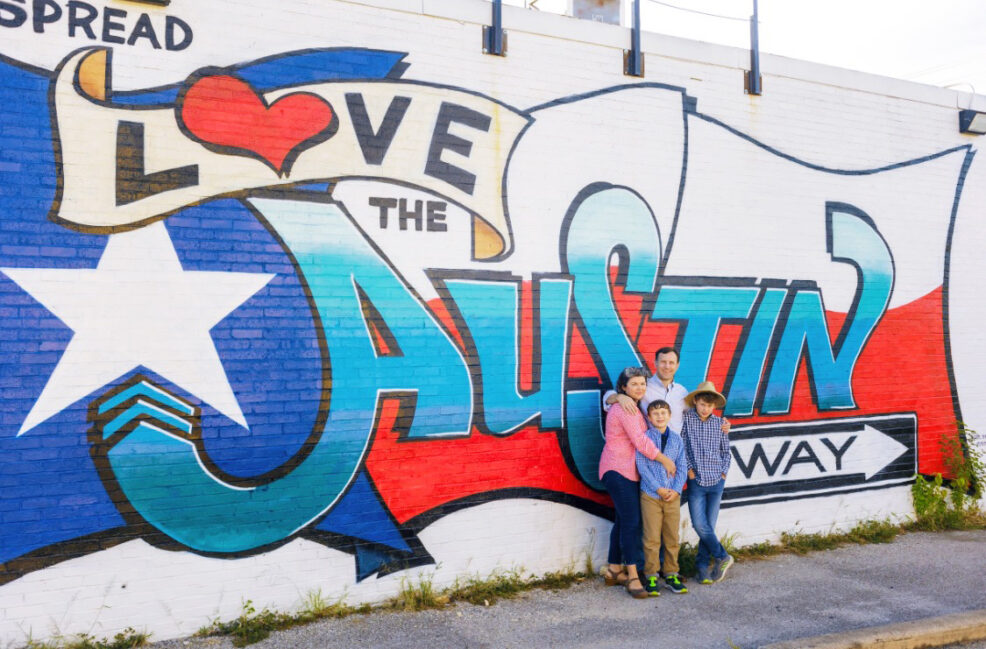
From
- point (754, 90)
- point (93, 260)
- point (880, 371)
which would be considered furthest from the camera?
point (880, 371)

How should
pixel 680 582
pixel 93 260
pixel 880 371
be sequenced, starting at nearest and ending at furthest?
pixel 93 260 < pixel 680 582 < pixel 880 371

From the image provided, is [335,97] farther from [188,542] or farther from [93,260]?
[188,542]

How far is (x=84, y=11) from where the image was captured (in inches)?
198

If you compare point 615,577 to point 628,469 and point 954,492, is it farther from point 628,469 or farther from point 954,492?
point 954,492

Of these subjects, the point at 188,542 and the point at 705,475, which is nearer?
the point at 188,542

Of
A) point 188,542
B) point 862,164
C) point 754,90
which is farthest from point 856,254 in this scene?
point 188,542

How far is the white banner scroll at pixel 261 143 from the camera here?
5.00 m

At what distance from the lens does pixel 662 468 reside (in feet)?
19.5

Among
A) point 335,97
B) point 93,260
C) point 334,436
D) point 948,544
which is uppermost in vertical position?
point 335,97

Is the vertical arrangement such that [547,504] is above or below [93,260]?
below

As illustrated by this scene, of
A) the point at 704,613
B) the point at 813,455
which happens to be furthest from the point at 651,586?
the point at 813,455

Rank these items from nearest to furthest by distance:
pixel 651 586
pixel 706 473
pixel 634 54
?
pixel 651 586 < pixel 706 473 < pixel 634 54

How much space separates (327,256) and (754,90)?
438 cm

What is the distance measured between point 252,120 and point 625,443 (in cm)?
367
